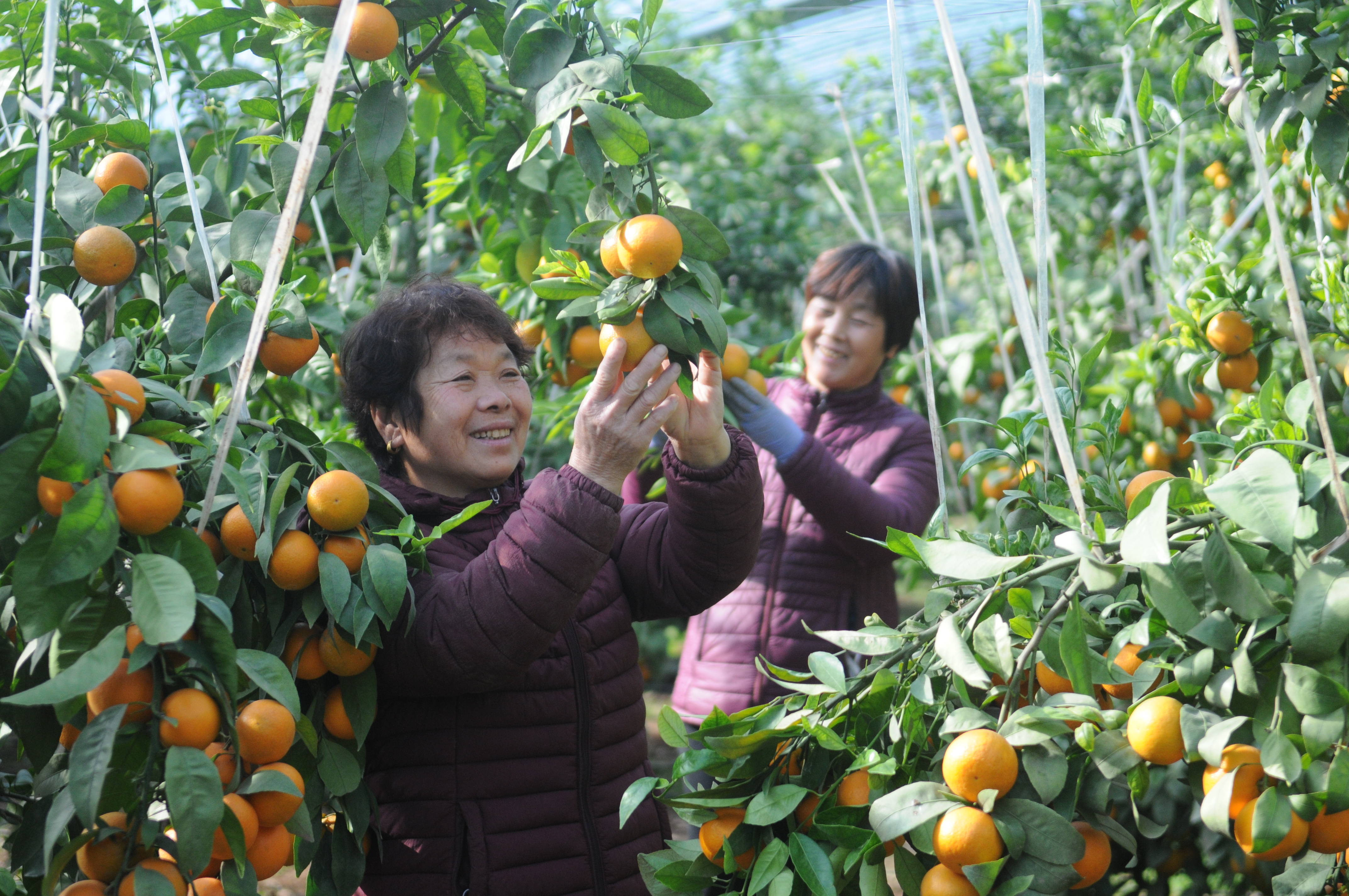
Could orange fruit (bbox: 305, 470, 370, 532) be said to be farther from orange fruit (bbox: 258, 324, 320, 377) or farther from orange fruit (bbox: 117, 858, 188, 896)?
orange fruit (bbox: 117, 858, 188, 896)

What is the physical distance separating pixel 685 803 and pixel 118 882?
0.45 m

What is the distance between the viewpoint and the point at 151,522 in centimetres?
84

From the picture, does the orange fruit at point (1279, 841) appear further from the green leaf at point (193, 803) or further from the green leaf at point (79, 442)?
the green leaf at point (79, 442)

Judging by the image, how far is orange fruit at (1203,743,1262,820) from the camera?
0.75 m

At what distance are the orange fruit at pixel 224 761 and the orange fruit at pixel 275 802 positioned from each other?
0.8 inches

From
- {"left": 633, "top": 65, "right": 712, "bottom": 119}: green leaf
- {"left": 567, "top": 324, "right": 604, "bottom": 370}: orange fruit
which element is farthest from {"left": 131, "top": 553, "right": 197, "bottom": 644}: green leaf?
{"left": 567, "top": 324, "right": 604, "bottom": 370}: orange fruit

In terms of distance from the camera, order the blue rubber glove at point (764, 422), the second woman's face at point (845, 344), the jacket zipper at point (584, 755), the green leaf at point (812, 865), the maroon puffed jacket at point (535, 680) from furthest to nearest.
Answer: the second woman's face at point (845, 344)
the blue rubber glove at point (764, 422)
the jacket zipper at point (584, 755)
the maroon puffed jacket at point (535, 680)
the green leaf at point (812, 865)

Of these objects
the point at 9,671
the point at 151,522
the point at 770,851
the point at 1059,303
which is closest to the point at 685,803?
the point at 770,851

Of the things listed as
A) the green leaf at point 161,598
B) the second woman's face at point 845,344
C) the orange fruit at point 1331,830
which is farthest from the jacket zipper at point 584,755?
the second woman's face at point 845,344

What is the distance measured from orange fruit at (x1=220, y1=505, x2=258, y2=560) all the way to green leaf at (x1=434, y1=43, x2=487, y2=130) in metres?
0.58

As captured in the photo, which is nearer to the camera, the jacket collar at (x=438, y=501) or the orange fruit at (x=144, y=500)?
the orange fruit at (x=144, y=500)

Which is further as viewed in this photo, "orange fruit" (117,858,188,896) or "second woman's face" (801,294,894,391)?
"second woman's face" (801,294,894,391)

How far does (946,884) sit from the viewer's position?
81 cm

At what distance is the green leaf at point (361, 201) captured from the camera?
1174 mm
